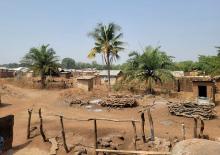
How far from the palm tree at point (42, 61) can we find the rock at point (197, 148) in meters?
27.4

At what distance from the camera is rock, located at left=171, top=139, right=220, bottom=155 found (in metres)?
5.89

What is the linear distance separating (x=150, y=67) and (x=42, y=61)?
45.5 feet

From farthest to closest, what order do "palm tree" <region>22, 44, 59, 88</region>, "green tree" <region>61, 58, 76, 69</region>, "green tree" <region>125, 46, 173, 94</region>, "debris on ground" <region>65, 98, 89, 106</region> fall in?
"green tree" <region>61, 58, 76, 69</region> → "palm tree" <region>22, 44, 59, 88</region> → "green tree" <region>125, 46, 173, 94</region> → "debris on ground" <region>65, 98, 89, 106</region>

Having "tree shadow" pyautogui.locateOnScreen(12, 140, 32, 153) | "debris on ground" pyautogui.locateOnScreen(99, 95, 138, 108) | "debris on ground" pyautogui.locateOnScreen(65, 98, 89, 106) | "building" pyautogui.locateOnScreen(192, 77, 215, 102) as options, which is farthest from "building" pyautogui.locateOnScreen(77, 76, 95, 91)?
"tree shadow" pyautogui.locateOnScreen(12, 140, 32, 153)

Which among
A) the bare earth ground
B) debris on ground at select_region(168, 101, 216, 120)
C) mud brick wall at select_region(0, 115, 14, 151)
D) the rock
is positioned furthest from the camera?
debris on ground at select_region(168, 101, 216, 120)

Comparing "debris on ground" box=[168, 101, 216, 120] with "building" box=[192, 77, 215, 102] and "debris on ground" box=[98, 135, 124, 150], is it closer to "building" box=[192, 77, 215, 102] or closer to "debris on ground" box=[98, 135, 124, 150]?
"building" box=[192, 77, 215, 102]

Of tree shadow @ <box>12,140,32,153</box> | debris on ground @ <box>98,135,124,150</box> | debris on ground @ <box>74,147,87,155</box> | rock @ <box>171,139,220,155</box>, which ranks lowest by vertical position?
tree shadow @ <box>12,140,32,153</box>

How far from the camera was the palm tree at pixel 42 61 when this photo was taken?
1282 inches

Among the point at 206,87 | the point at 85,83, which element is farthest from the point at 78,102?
the point at 206,87

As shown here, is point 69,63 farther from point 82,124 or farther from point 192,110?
point 82,124

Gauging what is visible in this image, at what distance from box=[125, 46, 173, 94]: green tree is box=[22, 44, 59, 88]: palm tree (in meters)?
11.2

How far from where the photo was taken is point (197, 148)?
606 centimetres

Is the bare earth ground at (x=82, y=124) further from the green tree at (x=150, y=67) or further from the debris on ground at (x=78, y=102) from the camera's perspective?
the green tree at (x=150, y=67)

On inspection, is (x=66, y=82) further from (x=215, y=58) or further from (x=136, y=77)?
(x=215, y=58)
